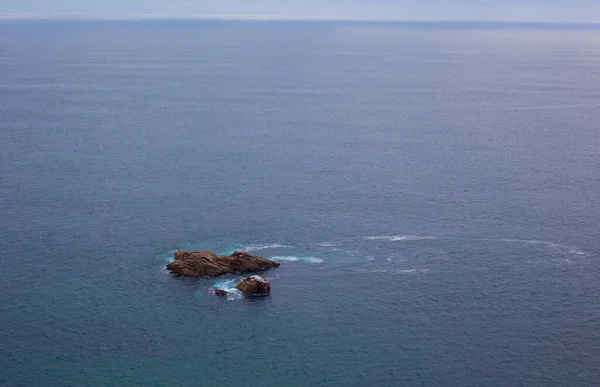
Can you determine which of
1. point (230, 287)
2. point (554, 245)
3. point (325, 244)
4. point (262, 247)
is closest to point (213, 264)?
point (230, 287)

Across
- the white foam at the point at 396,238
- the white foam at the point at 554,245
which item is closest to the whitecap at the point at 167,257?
the white foam at the point at 396,238

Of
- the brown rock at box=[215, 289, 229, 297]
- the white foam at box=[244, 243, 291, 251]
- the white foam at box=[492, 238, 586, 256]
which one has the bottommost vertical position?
the brown rock at box=[215, 289, 229, 297]

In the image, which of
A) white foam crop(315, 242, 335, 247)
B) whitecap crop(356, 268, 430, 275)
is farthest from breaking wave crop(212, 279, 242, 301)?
white foam crop(315, 242, 335, 247)

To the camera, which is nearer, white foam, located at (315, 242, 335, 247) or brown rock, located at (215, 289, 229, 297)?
brown rock, located at (215, 289, 229, 297)

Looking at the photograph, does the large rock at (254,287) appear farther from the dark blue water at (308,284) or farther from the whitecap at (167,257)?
the whitecap at (167,257)

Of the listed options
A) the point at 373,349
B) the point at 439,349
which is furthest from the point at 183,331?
the point at 439,349

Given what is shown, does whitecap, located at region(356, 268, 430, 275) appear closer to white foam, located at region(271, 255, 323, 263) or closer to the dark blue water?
the dark blue water

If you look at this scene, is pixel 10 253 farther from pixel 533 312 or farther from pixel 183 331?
pixel 533 312
